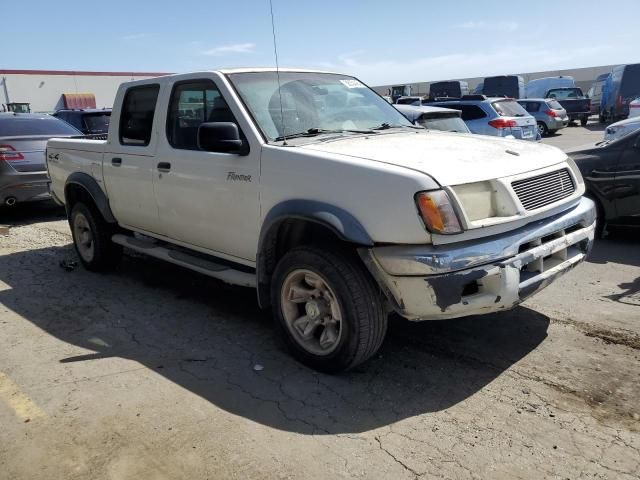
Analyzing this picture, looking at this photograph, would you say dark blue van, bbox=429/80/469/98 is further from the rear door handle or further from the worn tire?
the rear door handle

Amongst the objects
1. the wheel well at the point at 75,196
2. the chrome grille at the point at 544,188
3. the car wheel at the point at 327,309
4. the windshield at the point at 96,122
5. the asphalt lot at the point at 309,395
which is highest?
the windshield at the point at 96,122

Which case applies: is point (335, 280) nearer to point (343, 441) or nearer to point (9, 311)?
point (343, 441)

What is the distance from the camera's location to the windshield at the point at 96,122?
42.6ft

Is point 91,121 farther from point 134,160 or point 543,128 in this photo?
point 543,128

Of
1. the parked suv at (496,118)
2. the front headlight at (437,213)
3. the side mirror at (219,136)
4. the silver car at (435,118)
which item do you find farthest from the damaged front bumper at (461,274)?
the parked suv at (496,118)

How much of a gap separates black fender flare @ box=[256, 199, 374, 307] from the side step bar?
0.21 metres

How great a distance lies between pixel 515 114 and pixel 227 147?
39.0 feet

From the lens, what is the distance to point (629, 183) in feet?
20.5

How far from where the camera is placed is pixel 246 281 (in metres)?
4.10

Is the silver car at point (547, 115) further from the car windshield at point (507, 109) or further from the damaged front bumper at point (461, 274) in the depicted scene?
the damaged front bumper at point (461, 274)

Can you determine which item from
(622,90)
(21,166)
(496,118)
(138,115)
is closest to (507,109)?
(496,118)

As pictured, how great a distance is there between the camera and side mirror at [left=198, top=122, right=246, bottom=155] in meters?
3.77

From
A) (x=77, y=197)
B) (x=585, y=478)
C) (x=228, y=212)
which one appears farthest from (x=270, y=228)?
(x=77, y=197)

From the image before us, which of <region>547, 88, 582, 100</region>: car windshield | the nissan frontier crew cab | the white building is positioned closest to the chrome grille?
the nissan frontier crew cab
